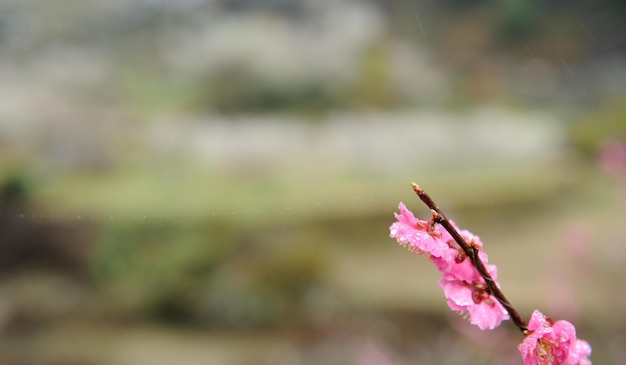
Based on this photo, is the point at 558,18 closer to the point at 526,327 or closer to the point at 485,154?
the point at 485,154

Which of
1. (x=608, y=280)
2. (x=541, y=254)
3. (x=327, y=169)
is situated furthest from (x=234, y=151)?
(x=608, y=280)

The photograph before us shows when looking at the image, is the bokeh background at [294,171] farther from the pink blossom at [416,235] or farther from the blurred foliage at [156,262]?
the pink blossom at [416,235]

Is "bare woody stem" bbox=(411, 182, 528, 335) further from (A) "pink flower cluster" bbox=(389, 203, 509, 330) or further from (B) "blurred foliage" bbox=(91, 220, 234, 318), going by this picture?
(B) "blurred foliage" bbox=(91, 220, 234, 318)

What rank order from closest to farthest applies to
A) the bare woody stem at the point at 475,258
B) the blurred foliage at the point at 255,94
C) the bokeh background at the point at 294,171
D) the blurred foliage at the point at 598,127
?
the bare woody stem at the point at 475,258 < the bokeh background at the point at 294,171 < the blurred foliage at the point at 255,94 < the blurred foliage at the point at 598,127

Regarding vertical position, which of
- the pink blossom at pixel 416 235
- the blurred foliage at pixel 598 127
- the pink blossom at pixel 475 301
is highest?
the blurred foliage at pixel 598 127

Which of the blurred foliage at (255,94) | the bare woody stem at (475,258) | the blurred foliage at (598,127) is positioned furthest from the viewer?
the blurred foliage at (598,127)

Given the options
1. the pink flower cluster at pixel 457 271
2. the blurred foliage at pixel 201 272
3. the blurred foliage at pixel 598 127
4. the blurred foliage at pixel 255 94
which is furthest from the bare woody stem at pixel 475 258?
the blurred foliage at pixel 598 127

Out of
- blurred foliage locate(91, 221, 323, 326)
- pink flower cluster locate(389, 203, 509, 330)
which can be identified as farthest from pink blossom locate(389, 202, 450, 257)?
blurred foliage locate(91, 221, 323, 326)

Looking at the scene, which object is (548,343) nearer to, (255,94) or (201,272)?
(201,272)
